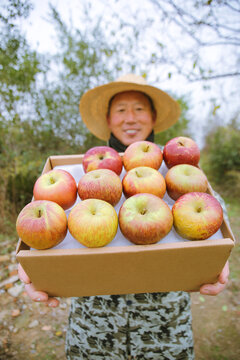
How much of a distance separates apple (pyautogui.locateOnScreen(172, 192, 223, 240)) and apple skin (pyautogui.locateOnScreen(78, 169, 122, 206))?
1.08ft

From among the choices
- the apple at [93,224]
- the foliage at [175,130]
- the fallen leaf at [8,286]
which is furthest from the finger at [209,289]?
the foliage at [175,130]

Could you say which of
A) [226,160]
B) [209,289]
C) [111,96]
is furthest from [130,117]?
[226,160]

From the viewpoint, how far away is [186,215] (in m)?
1.10

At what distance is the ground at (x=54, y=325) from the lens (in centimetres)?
266

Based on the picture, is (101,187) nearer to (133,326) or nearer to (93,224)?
(93,224)

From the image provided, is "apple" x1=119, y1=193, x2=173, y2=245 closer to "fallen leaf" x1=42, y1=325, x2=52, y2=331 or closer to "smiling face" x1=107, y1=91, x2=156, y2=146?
"smiling face" x1=107, y1=91, x2=156, y2=146

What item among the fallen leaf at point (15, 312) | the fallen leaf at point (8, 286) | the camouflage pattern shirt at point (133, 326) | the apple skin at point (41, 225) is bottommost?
the fallen leaf at point (15, 312)

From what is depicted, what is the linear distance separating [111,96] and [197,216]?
5.27ft

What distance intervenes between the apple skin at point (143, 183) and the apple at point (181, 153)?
232 millimetres

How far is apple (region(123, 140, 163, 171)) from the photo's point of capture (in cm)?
142

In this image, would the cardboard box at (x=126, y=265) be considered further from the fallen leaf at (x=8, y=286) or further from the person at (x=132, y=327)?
the fallen leaf at (x=8, y=286)

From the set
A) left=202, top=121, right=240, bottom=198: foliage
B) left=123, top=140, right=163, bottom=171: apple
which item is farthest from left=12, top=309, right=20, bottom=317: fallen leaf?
left=202, top=121, right=240, bottom=198: foliage

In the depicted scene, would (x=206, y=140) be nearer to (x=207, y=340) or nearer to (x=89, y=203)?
(x=207, y=340)

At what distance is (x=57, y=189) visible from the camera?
4.03ft
